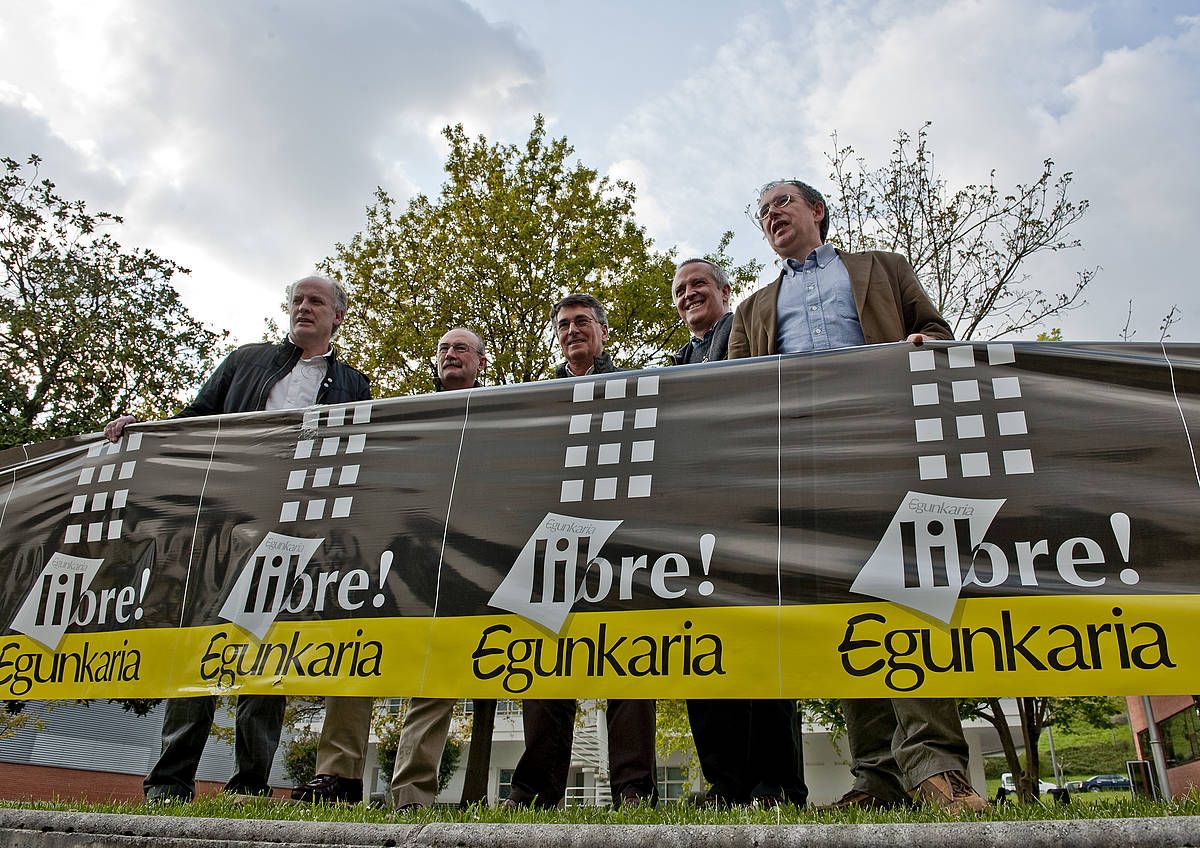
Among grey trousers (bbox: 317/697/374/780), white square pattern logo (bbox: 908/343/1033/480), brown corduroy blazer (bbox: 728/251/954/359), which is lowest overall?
grey trousers (bbox: 317/697/374/780)

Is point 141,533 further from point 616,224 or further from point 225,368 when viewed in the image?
point 616,224

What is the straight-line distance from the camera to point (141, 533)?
4953 mm

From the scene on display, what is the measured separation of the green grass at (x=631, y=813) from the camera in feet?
9.02

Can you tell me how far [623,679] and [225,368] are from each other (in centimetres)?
352

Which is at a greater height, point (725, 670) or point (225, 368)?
point (225, 368)

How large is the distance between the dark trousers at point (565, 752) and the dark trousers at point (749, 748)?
13.2 inches

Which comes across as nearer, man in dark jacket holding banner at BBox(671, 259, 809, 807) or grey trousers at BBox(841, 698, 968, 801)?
grey trousers at BBox(841, 698, 968, 801)

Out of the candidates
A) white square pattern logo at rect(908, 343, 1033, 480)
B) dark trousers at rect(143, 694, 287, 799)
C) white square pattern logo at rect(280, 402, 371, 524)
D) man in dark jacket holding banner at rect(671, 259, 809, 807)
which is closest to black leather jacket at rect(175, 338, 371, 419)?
white square pattern logo at rect(280, 402, 371, 524)

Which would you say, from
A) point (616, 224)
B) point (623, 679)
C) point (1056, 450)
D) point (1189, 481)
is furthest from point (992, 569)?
point (616, 224)

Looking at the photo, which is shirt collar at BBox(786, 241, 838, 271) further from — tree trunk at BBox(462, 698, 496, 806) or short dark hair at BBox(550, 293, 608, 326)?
tree trunk at BBox(462, 698, 496, 806)

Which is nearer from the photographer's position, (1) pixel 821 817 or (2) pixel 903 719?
(1) pixel 821 817

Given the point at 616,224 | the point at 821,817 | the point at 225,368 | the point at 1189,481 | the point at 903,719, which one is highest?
the point at 616,224

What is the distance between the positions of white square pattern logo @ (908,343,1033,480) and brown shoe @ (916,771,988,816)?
3.46 ft

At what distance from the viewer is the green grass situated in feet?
9.02
